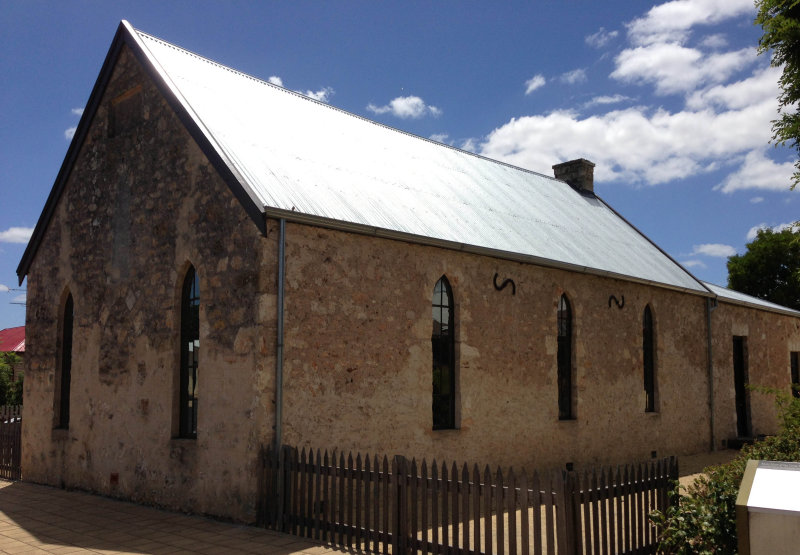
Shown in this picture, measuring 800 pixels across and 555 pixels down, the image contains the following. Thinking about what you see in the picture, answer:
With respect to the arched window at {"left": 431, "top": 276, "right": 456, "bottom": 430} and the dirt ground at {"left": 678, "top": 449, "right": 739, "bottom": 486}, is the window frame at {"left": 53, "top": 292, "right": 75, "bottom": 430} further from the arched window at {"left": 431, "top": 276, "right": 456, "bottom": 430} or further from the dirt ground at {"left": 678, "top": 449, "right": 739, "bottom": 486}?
the dirt ground at {"left": 678, "top": 449, "right": 739, "bottom": 486}

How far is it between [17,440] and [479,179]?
1131 centimetres

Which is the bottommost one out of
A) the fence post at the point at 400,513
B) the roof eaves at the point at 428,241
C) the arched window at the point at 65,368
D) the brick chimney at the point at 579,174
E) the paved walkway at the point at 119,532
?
the paved walkway at the point at 119,532

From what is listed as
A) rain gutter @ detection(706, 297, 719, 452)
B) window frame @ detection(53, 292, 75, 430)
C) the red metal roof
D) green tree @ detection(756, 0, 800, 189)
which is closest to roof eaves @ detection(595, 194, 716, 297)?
rain gutter @ detection(706, 297, 719, 452)

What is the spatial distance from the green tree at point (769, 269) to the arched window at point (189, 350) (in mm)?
37516

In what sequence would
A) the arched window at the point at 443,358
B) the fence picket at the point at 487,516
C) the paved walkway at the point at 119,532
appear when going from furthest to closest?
the arched window at the point at 443,358, the paved walkway at the point at 119,532, the fence picket at the point at 487,516

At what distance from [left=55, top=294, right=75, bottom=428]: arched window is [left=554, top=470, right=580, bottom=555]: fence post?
33.2ft

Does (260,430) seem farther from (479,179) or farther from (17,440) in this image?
(479,179)

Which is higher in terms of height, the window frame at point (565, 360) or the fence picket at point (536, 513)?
the window frame at point (565, 360)

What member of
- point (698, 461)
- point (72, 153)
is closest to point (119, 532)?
point (72, 153)

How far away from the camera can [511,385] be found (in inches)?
492

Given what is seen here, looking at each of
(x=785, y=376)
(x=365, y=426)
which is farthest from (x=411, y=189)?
(x=785, y=376)

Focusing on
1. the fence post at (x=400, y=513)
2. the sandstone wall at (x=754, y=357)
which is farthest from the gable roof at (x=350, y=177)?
the fence post at (x=400, y=513)

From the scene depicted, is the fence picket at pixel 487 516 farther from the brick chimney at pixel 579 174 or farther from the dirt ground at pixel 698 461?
the brick chimney at pixel 579 174

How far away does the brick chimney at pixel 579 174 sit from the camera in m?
21.9
